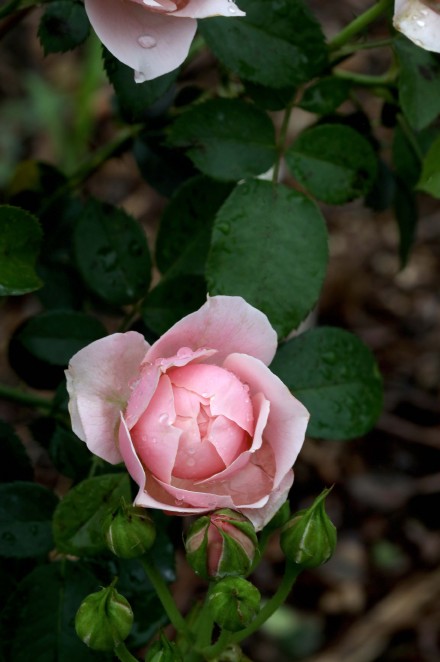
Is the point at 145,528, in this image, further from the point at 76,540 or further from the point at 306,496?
the point at 306,496

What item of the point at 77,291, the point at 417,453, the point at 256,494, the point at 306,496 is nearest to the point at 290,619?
the point at 306,496

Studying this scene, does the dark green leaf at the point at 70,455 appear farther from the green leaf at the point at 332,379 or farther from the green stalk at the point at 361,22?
the green stalk at the point at 361,22

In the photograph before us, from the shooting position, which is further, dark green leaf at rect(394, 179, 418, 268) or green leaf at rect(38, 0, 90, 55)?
dark green leaf at rect(394, 179, 418, 268)

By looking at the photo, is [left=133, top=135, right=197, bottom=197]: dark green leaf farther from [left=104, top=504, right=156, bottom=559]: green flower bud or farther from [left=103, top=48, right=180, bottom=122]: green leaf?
[left=104, top=504, right=156, bottom=559]: green flower bud

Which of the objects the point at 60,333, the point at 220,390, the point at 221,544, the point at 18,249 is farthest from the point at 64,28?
the point at 221,544

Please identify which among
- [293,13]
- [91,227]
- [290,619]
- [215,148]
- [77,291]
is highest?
[293,13]

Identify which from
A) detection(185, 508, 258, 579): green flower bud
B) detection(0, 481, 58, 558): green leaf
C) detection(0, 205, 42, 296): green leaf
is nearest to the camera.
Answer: detection(185, 508, 258, 579): green flower bud

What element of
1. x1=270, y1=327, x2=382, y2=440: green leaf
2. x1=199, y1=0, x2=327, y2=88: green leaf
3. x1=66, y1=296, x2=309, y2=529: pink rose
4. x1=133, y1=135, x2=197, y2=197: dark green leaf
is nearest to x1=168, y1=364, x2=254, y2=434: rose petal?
x1=66, y1=296, x2=309, y2=529: pink rose
